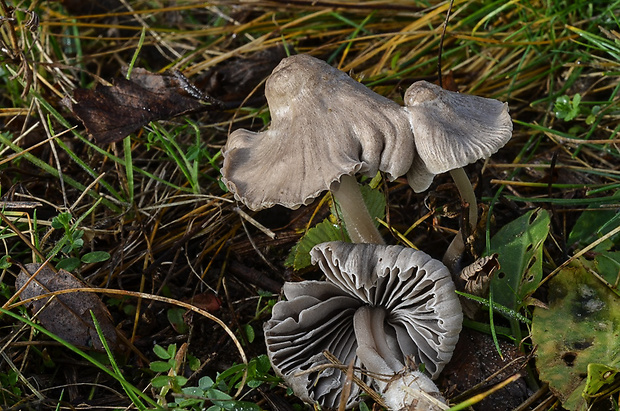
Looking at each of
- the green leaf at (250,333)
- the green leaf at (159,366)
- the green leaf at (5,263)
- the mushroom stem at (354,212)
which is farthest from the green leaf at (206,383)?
the green leaf at (5,263)

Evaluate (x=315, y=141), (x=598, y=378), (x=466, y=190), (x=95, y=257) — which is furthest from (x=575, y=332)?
(x=95, y=257)

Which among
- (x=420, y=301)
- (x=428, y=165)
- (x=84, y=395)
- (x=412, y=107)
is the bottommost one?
(x=84, y=395)

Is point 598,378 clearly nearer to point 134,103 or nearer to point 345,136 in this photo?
point 345,136

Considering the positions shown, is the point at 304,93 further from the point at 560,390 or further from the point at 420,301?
the point at 560,390

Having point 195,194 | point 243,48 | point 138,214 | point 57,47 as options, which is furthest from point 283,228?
point 57,47

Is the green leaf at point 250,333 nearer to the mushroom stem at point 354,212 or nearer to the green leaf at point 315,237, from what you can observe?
the green leaf at point 315,237

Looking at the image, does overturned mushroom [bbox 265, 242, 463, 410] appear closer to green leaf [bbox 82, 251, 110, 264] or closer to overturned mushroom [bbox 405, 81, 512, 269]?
overturned mushroom [bbox 405, 81, 512, 269]
